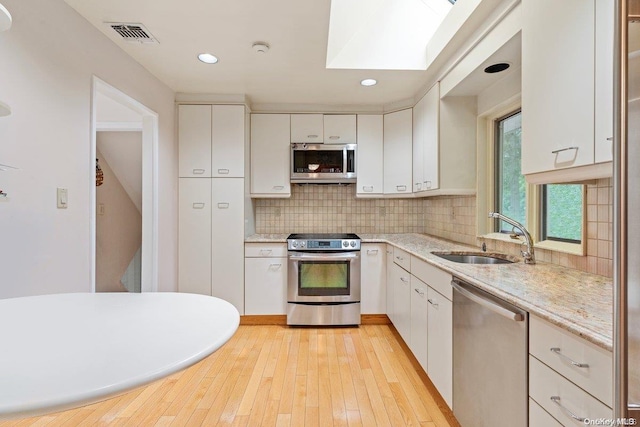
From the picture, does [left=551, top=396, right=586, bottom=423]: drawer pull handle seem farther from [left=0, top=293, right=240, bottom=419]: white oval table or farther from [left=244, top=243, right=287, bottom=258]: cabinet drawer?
[left=244, top=243, right=287, bottom=258]: cabinet drawer

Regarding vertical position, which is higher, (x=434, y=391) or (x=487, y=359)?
(x=487, y=359)

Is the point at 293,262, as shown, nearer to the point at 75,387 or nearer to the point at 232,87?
the point at 232,87

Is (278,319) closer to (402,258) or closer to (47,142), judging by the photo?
(402,258)

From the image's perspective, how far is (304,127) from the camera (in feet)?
11.3

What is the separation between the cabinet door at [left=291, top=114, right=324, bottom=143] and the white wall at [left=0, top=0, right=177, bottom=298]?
173cm

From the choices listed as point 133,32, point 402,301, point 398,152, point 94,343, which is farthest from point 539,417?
point 133,32

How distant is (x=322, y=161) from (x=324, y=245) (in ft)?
3.01

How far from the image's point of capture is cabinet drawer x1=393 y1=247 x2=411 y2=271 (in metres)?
Answer: 2.47

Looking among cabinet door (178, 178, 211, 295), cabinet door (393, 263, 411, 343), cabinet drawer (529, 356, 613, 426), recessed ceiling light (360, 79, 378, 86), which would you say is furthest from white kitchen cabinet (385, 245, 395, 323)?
Result: cabinet drawer (529, 356, 613, 426)

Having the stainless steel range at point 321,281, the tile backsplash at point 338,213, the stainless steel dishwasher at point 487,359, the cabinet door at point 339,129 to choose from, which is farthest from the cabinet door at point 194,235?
the stainless steel dishwasher at point 487,359

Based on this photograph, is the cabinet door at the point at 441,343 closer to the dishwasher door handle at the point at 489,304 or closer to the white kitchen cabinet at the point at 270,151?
the dishwasher door handle at the point at 489,304

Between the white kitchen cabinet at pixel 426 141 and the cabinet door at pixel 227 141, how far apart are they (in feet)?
5.81

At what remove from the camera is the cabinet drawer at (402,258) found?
2.47m

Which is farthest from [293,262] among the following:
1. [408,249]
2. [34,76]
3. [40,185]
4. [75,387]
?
[75,387]
